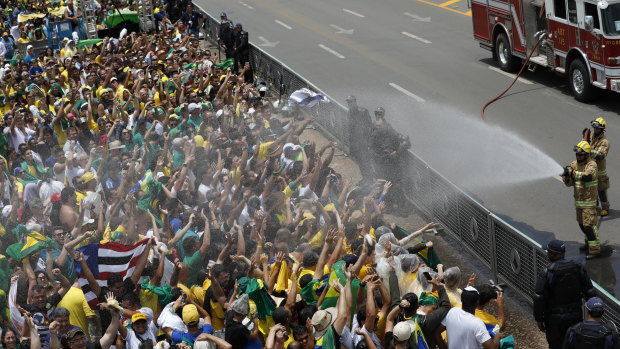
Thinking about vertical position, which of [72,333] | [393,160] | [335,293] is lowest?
[393,160]

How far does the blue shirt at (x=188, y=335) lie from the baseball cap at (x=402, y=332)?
5.49 feet

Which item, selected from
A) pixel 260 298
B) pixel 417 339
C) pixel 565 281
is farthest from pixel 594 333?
pixel 260 298

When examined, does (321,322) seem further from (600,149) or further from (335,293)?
(600,149)

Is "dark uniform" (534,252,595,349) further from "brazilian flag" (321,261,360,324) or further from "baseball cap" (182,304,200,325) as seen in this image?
"baseball cap" (182,304,200,325)

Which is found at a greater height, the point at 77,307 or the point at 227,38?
the point at 77,307

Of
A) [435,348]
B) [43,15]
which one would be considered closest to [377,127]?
[435,348]

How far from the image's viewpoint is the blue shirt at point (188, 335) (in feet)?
27.2

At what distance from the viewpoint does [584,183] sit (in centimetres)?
1212

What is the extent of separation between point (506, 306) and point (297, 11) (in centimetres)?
2510

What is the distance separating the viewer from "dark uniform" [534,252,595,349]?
29.9ft

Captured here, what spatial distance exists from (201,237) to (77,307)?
2107 mm

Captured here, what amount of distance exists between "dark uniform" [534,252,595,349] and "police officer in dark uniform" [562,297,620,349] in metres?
1.14

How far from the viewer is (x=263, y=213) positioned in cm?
1124

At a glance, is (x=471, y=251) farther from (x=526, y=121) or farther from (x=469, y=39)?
(x=469, y=39)
